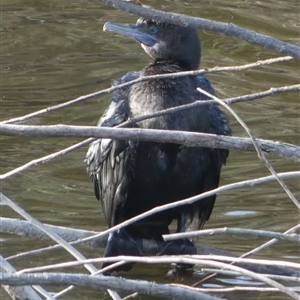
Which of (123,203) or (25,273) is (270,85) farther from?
(25,273)

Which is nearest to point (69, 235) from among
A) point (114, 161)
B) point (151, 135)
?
point (151, 135)

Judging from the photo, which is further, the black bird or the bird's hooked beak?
the bird's hooked beak

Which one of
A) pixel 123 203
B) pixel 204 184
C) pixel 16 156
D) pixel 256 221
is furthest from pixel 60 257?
pixel 16 156


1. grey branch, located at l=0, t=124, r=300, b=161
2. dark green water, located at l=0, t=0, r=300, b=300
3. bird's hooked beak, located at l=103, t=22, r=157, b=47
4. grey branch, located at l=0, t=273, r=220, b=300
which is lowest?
dark green water, located at l=0, t=0, r=300, b=300

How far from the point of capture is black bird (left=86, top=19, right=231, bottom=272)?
417cm

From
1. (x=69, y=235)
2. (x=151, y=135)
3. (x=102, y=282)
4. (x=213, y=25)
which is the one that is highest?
(x=213, y=25)

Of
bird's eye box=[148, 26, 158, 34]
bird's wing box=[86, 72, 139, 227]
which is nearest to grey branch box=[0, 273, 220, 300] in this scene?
bird's wing box=[86, 72, 139, 227]

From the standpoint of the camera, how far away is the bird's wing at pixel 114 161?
4242mm

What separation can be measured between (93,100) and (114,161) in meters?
3.10

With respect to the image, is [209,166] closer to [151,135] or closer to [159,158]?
[159,158]

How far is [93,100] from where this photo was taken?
735 centimetres

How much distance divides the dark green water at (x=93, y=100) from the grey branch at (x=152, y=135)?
2.15 metres

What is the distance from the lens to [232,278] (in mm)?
4520

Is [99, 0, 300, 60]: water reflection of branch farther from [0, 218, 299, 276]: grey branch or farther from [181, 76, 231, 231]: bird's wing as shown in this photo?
[181, 76, 231, 231]: bird's wing
